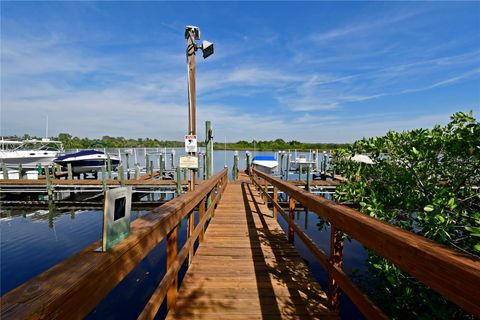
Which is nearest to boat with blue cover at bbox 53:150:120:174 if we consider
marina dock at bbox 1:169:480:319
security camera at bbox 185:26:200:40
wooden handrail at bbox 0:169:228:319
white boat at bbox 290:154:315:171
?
security camera at bbox 185:26:200:40

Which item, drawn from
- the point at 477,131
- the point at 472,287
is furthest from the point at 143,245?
the point at 477,131

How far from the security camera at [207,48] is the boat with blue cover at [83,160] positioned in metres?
16.7

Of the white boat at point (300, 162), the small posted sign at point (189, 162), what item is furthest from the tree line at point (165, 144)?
the small posted sign at point (189, 162)

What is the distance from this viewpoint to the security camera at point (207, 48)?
6671mm

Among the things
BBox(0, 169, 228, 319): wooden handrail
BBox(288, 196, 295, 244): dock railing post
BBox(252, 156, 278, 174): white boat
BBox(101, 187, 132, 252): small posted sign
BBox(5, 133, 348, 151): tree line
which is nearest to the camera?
BBox(0, 169, 228, 319): wooden handrail

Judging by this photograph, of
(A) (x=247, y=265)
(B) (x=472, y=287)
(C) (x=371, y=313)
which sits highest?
(B) (x=472, y=287)

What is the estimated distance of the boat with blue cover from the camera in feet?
61.8

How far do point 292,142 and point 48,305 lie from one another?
9584 centimetres

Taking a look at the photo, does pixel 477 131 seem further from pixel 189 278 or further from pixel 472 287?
pixel 189 278

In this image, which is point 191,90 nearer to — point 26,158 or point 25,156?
point 25,156

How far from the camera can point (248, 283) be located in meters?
2.99

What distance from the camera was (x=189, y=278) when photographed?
3.06 metres

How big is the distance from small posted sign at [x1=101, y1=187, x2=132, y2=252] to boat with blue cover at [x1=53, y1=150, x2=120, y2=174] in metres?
21.0

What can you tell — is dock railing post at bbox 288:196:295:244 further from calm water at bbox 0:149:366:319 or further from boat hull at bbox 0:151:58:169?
boat hull at bbox 0:151:58:169
